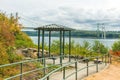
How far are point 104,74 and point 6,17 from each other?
27.4 feet

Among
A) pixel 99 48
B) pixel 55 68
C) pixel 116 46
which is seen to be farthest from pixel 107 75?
pixel 99 48

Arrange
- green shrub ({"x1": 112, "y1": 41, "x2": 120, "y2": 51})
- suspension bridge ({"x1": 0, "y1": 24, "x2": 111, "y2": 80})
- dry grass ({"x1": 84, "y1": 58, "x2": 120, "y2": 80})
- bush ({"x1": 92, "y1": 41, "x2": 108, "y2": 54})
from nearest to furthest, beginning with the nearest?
suspension bridge ({"x1": 0, "y1": 24, "x2": 111, "y2": 80}), dry grass ({"x1": 84, "y1": 58, "x2": 120, "y2": 80}), green shrub ({"x1": 112, "y1": 41, "x2": 120, "y2": 51}), bush ({"x1": 92, "y1": 41, "x2": 108, "y2": 54})

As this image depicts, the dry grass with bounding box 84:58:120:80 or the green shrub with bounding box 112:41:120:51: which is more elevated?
the green shrub with bounding box 112:41:120:51

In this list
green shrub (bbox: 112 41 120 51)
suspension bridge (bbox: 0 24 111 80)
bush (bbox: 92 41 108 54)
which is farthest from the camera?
bush (bbox: 92 41 108 54)

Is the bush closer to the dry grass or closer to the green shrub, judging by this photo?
the green shrub

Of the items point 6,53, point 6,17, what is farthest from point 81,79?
point 6,17

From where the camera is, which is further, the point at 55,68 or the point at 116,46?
the point at 116,46

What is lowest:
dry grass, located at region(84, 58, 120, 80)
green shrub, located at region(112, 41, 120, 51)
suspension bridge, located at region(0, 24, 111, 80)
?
dry grass, located at region(84, 58, 120, 80)

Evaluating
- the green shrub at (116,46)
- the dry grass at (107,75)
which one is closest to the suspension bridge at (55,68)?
the dry grass at (107,75)

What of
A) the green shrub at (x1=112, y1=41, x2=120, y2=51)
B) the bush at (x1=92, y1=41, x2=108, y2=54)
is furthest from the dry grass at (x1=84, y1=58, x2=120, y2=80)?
the bush at (x1=92, y1=41, x2=108, y2=54)

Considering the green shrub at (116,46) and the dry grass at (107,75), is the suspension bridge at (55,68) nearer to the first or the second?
the dry grass at (107,75)

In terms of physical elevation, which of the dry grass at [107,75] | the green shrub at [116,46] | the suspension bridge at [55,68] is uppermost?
the green shrub at [116,46]

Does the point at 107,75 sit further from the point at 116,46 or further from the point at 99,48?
the point at 99,48

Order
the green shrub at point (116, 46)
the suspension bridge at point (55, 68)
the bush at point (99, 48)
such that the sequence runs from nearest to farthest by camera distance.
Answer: the suspension bridge at point (55, 68) → the green shrub at point (116, 46) → the bush at point (99, 48)
